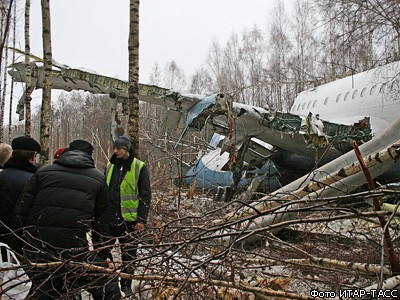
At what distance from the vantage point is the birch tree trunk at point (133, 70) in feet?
22.5

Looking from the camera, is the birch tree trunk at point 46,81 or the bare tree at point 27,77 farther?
the bare tree at point 27,77

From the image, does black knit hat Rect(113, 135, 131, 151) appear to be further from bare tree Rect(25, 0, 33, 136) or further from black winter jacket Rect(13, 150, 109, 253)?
bare tree Rect(25, 0, 33, 136)

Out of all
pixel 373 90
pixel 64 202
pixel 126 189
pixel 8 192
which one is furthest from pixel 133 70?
pixel 373 90

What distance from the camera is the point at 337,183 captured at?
4.98m

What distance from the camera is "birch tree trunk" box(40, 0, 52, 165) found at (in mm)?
8492

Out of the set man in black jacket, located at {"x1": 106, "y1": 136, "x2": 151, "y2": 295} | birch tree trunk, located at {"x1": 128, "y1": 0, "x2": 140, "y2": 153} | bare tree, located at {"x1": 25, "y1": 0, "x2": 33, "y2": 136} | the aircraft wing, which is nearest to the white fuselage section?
the aircraft wing

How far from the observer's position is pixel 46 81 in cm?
857

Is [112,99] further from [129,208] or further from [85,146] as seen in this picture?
[85,146]

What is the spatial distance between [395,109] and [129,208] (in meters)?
7.31

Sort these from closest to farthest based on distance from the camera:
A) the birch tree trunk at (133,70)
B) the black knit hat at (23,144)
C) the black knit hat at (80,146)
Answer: the black knit hat at (80,146), the black knit hat at (23,144), the birch tree trunk at (133,70)

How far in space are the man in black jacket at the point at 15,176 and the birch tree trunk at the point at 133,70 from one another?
306cm

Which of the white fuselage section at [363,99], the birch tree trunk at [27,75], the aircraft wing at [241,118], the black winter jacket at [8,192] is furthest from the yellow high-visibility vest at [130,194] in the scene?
the birch tree trunk at [27,75]

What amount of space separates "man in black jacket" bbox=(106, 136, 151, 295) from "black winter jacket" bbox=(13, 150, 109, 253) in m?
1.28

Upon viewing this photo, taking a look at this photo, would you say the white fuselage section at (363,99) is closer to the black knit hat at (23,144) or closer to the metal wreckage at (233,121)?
the metal wreckage at (233,121)
